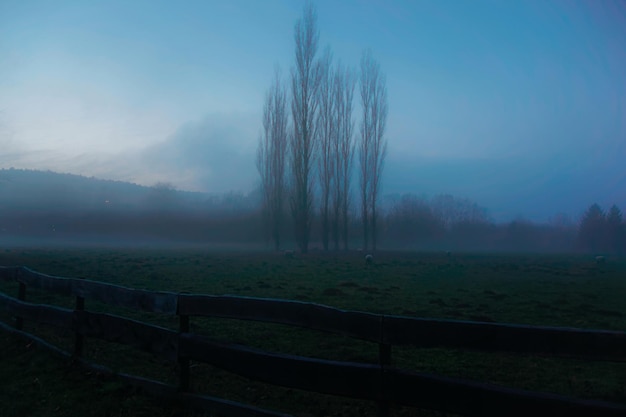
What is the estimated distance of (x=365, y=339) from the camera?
140 inches

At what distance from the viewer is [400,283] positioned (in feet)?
56.8

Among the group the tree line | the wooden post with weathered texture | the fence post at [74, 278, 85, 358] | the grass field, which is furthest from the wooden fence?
the tree line

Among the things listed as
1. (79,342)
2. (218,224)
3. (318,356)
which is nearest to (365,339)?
(318,356)

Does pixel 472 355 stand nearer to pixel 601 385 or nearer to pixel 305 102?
pixel 601 385

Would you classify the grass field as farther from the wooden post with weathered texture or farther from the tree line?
the tree line

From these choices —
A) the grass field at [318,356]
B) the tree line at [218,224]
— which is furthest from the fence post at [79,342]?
the tree line at [218,224]

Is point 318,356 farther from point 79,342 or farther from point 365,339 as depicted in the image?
point 365,339

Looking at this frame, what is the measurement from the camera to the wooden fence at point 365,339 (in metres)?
2.89

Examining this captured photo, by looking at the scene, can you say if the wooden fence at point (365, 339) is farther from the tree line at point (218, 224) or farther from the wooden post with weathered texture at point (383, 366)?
the tree line at point (218, 224)

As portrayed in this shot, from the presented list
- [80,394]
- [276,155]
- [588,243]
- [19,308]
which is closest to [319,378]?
[80,394]

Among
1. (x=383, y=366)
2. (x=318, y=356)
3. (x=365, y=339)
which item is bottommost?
(x=318, y=356)

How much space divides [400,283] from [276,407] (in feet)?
43.5

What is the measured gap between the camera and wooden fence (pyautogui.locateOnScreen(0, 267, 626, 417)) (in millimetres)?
2895

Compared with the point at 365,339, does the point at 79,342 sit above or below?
below
